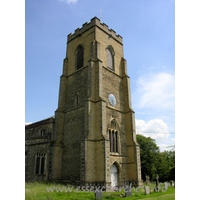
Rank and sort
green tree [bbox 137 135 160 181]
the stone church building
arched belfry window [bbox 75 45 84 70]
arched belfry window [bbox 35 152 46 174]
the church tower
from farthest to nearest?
green tree [bbox 137 135 160 181]
arched belfry window [bbox 75 45 84 70]
arched belfry window [bbox 35 152 46 174]
the stone church building
the church tower

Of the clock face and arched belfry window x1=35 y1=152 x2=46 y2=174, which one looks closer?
arched belfry window x1=35 y1=152 x2=46 y2=174

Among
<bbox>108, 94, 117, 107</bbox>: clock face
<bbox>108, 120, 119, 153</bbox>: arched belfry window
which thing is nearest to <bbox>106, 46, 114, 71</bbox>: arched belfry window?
<bbox>108, 94, 117, 107</bbox>: clock face

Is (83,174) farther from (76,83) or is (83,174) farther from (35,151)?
(76,83)

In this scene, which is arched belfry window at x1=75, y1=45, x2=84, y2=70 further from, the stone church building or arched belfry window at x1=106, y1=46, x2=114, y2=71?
arched belfry window at x1=106, y1=46, x2=114, y2=71

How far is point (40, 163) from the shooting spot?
68.6 feet

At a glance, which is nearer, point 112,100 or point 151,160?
point 112,100

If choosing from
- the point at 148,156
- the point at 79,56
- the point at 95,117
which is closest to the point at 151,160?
the point at 148,156

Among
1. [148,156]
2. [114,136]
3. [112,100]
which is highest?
[112,100]

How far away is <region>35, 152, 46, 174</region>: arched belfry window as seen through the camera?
20.6 m

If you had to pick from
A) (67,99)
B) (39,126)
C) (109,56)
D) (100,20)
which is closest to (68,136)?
(67,99)

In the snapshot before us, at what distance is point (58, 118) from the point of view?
69.8 ft

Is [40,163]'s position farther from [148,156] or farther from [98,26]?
[148,156]

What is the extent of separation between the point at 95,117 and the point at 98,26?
1217 centimetres

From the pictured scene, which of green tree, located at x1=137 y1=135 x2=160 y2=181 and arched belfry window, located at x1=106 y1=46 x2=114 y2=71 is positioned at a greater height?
arched belfry window, located at x1=106 y1=46 x2=114 y2=71
